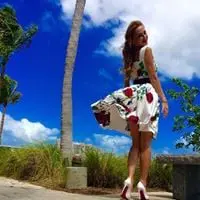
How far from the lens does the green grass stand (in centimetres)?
1149

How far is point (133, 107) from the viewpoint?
19.9 ft

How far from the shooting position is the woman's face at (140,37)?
6.19 m

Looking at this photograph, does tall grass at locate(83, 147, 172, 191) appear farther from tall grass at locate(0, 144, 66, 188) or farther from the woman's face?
the woman's face

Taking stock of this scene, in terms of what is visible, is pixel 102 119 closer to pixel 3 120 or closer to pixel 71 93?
pixel 71 93

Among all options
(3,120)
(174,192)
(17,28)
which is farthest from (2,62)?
(174,192)

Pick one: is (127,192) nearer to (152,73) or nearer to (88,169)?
(152,73)

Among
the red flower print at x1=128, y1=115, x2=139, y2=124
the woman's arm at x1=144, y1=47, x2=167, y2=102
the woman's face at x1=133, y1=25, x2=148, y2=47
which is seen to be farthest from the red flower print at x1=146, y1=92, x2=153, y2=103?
the woman's face at x1=133, y1=25, x2=148, y2=47

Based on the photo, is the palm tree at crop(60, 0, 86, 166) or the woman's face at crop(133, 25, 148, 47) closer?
the woman's face at crop(133, 25, 148, 47)

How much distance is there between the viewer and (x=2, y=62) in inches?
1358

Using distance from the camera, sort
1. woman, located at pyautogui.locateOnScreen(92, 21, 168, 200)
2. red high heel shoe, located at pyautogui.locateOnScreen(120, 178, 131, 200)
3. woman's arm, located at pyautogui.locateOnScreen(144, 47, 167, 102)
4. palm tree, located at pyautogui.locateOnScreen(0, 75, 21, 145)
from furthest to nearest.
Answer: palm tree, located at pyautogui.locateOnScreen(0, 75, 21, 145) < woman's arm, located at pyautogui.locateOnScreen(144, 47, 167, 102) < woman, located at pyautogui.locateOnScreen(92, 21, 168, 200) < red high heel shoe, located at pyautogui.locateOnScreen(120, 178, 131, 200)

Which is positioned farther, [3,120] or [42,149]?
[3,120]

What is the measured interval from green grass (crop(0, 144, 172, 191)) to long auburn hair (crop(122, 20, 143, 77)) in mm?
5057

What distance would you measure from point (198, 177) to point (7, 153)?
19.1 ft

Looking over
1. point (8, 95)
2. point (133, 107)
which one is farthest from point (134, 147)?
point (8, 95)
